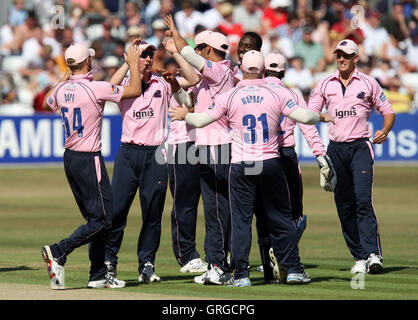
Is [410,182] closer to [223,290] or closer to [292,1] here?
[292,1]

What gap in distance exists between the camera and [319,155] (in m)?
11.2

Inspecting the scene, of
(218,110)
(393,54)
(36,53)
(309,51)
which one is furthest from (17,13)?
(218,110)

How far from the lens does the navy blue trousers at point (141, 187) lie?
36.3 ft

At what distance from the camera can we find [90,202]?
10344mm

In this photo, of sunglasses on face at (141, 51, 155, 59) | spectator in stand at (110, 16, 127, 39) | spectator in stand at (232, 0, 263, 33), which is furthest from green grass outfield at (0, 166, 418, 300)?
spectator in stand at (110, 16, 127, 39)

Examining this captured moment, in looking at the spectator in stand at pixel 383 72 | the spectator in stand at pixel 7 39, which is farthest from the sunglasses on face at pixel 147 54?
the spectator in stand at pixel 7 39

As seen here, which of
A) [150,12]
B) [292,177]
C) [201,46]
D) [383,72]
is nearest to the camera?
[201,46]

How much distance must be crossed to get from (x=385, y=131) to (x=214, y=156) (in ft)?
7.00

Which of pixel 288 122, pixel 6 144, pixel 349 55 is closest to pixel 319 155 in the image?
pixel 288 122

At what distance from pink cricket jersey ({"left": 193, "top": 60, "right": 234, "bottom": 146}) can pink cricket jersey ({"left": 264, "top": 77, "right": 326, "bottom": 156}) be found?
0.50 m

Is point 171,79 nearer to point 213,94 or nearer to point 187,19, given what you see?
point 213,94

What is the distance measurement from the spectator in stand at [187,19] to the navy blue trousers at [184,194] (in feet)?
49.2

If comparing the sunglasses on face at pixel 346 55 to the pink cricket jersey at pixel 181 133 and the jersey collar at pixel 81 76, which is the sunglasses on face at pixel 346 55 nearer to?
the pink cricket jersey at pixel 181 133

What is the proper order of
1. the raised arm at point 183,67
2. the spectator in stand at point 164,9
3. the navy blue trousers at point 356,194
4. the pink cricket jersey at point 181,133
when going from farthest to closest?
the spectator in stand at point 164,9 → the pink cricket jersey at point 181,133 → the navy blue trousers at point 356,194 → the raised arm at point 183,67
